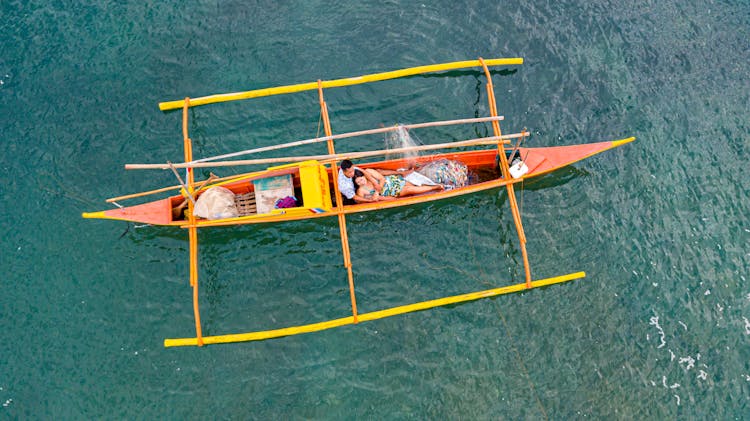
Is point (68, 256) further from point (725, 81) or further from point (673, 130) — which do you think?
point (725, 81)

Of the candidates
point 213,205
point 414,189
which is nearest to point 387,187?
point 414,189

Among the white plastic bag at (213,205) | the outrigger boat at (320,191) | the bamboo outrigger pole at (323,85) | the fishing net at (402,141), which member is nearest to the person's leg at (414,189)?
the outrigger boat at (320,191)

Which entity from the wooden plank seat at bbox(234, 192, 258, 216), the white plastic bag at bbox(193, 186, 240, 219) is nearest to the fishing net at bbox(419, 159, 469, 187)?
Result: the wooden plank seat at bbox(234, 192, 258, 216)

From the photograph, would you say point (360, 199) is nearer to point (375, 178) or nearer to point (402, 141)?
point (375, 178)

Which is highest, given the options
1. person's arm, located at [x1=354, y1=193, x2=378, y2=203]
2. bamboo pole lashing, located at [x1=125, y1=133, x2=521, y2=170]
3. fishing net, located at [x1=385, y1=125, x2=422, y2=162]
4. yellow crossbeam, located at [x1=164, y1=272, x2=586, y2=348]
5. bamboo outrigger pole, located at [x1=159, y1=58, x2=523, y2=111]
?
bamboo outrigger pole, located at [x1=159, y1=58, x2=523, y2=111]

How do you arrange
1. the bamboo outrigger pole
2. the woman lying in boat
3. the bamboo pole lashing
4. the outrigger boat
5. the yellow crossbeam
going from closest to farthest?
the bamboo pole lashing
the outrigger boat
the woman lying in boat
the yellow crossbeam
the bamboo outrigger pole

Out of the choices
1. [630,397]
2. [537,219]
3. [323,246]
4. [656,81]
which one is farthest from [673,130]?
[323,246]

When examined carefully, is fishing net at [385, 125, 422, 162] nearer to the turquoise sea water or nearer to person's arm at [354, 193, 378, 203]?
the turquoise sea water
